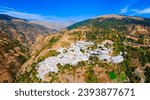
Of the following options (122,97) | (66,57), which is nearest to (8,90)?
(122,97)

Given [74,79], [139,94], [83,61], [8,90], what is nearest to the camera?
[139,94]

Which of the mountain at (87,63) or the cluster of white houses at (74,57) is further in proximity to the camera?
the cluster of white houses at (74,57)

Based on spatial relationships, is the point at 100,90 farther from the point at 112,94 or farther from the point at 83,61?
the point at 83,61

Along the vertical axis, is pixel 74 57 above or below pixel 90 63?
above

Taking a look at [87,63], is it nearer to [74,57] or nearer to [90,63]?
[90,63]

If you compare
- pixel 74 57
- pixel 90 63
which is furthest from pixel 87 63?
pixel 74 57

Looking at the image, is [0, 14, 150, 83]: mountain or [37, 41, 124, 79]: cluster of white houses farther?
[37, 41, 124, 79]: cluster of white houses

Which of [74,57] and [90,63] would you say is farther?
[74,57]

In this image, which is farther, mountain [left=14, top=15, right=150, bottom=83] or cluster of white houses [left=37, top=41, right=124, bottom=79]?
cluster of white houses [left=37, top=41, right=124, bottom=79]
